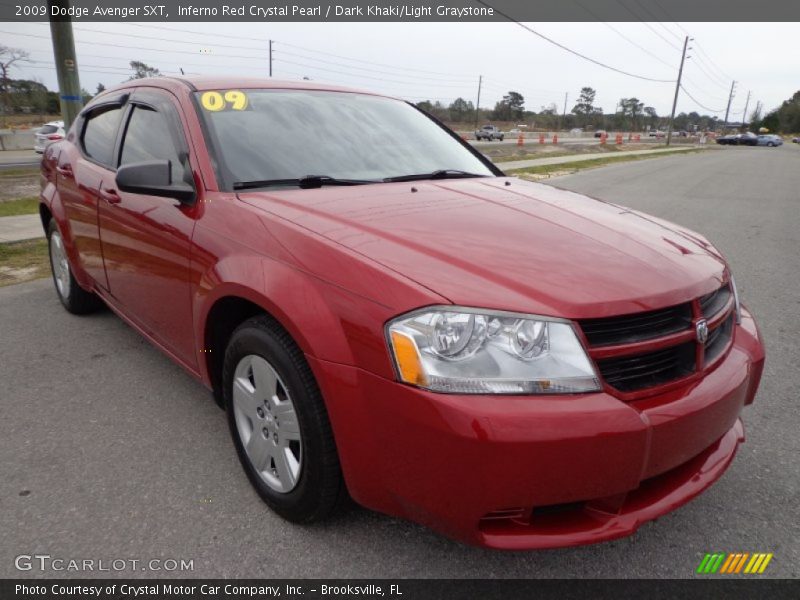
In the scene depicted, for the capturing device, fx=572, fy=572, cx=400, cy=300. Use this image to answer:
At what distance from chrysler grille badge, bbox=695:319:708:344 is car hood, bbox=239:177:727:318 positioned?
3.7 inches

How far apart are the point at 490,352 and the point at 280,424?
87 cm

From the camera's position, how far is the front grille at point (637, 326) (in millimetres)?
1623

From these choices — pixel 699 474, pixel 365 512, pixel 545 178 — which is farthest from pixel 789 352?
pixel 545 178

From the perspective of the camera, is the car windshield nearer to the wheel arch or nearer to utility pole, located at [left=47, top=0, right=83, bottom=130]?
the wheel arch

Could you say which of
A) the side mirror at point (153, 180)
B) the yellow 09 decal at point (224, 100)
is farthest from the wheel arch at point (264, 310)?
the yellow 09 decal at point (224, 100)

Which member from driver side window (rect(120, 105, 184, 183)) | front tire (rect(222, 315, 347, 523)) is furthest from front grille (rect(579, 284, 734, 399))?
driver side window (rect(120, 105, 184, 183))

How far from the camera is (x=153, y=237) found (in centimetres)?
266

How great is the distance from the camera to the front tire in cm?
184

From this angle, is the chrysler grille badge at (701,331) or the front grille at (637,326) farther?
the chrysler grille badge at (701,331)

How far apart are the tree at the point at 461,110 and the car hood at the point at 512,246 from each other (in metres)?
78.1

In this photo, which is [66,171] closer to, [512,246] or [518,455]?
[512,246]

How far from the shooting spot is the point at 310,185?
97.2 inches

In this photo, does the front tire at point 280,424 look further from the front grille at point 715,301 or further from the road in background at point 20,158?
the road in background at point 20,158

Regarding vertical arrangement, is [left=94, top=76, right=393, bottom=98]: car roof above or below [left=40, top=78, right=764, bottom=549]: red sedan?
above
